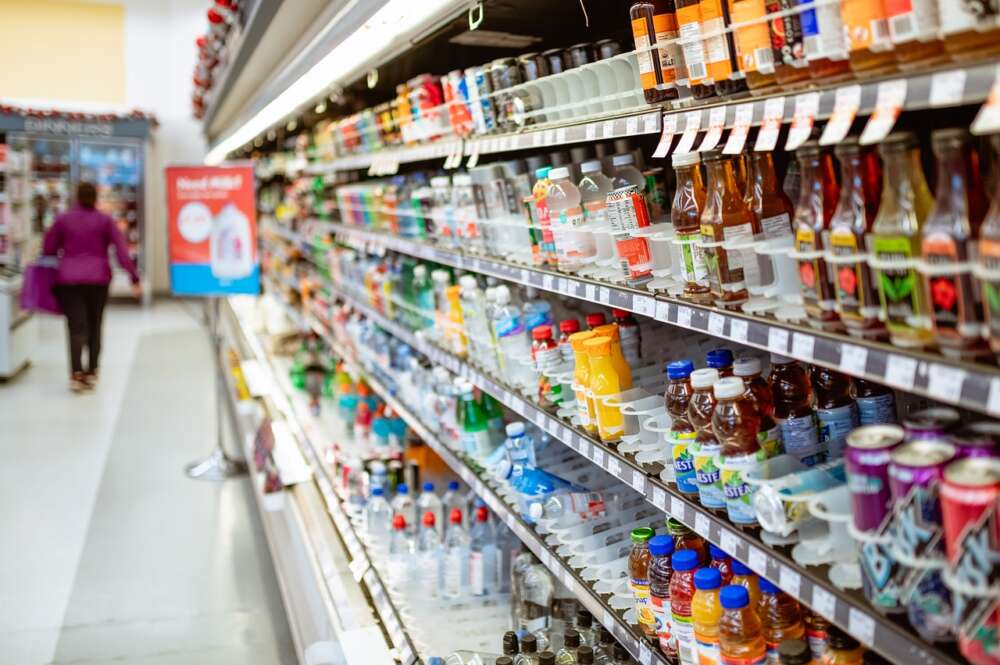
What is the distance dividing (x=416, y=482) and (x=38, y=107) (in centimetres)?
1250

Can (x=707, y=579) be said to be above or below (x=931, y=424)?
below

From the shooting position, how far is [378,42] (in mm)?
3010

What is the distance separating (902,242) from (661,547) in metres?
0.96

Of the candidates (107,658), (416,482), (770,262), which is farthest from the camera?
(416,482)

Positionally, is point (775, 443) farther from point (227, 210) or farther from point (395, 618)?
point (227, 210)

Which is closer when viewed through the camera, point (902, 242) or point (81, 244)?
point (902, 242)

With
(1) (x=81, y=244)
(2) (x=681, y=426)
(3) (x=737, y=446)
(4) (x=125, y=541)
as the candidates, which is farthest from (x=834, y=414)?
(1) (x=81, y=244)

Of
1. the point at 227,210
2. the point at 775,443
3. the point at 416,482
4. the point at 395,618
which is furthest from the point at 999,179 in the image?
the point at 227,210

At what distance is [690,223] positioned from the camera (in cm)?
189

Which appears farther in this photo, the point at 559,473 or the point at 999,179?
the point at 559,473

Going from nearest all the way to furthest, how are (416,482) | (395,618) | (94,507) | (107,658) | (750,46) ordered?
(750,46), (395,618), (107,658), (416,482), (94,507)

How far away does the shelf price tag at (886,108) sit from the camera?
1.22 m

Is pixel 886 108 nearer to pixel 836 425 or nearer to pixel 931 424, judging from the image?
pixel 931 424

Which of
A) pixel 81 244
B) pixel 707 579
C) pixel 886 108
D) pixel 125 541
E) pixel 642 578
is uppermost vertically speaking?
pixel 81 244
